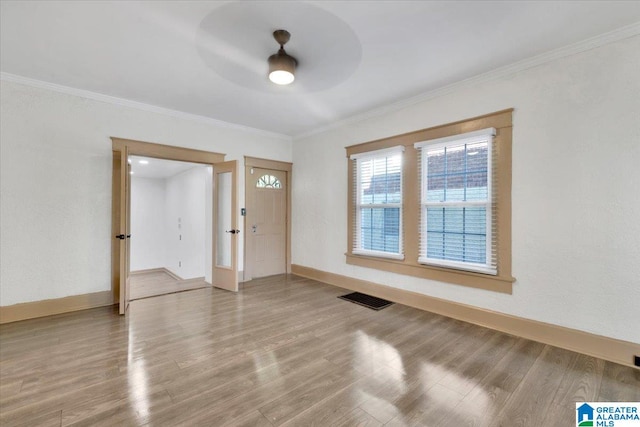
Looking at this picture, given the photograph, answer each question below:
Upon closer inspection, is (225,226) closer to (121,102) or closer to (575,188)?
(121,102)

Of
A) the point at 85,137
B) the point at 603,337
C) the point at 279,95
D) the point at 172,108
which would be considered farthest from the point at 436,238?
the point at 85,137

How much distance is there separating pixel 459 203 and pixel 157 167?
241 inches

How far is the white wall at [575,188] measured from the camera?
2.39m

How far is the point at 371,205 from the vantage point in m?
4.38

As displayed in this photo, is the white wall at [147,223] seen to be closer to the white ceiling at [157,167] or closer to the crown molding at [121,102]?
the white ceiling at [157,167]

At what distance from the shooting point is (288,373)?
2229mm

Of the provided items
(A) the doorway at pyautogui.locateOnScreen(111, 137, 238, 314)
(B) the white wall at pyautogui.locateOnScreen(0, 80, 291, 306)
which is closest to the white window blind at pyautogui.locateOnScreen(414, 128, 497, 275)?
(A) the doorway at pyautogui.locateOnScreen(111, 137, 238, 314)

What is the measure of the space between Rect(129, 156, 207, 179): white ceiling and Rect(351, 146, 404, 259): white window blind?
3.15m

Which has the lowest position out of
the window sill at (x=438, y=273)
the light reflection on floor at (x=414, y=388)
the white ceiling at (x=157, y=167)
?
the light reflection on floor at (x=414, y=388)

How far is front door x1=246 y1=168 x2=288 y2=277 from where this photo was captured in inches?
208

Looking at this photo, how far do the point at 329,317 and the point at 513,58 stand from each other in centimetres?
350

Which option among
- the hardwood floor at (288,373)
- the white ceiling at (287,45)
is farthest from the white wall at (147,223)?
the white ceiling at (287,45)

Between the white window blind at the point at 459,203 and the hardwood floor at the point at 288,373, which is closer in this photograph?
the hardwood floor at the point at 288,373

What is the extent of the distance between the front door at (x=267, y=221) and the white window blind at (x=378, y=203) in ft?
5.82
